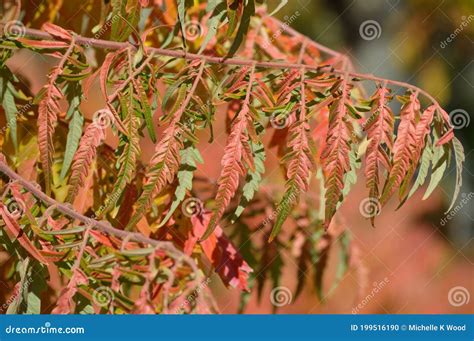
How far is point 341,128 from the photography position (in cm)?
121

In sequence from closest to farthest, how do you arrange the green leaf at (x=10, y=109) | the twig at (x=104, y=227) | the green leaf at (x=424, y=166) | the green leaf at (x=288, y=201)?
1. the twig at (x=104, y=227)
2. the green leaf at (x=288, y=201)
3. the green leaf at (x=424, y=166)
4. the green leaf at (x=10, y=109)

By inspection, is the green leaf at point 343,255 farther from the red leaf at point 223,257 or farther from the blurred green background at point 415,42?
the blurred green background at point 415,42

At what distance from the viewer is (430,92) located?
3.67m

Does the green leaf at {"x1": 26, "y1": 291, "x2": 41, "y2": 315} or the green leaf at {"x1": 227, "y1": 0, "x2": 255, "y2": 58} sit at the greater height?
the green leaf at {"x1": 227, "y1": 0, "x2": 255, "y2": 58}

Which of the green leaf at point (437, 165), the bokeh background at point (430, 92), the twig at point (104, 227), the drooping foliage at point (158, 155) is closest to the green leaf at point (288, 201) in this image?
the drooping foliage at point (158, 155)

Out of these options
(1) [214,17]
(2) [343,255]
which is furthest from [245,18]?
(2) [343,255]

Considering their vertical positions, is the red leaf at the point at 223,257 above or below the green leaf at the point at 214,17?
below

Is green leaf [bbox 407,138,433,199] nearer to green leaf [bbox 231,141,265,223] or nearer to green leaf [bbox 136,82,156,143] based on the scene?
green leaf [bbox 231,141,265,223]

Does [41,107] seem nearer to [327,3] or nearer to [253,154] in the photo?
[253,154]

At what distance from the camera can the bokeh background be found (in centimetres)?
371

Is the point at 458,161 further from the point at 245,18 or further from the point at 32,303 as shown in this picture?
the point at 32,303

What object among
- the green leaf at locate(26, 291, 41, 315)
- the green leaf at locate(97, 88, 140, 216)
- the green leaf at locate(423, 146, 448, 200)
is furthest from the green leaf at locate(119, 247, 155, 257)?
the green leaf at locate(423, 146, 448, 200)

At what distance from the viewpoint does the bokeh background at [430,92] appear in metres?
3.71

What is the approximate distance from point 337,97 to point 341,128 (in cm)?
9
